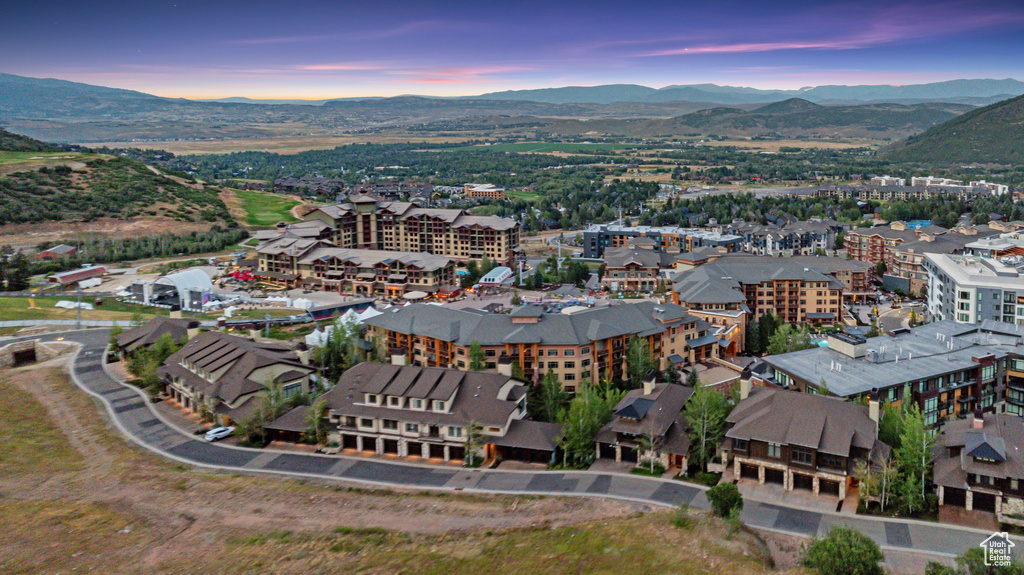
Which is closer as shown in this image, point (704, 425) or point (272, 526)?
point (272, 526)

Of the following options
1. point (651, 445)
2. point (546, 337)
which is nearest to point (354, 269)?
point (546, 337)

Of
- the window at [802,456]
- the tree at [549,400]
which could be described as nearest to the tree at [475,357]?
the tree at [549,400]

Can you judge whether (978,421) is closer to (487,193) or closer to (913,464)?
(913,464)

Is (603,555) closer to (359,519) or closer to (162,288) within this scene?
(359,519)

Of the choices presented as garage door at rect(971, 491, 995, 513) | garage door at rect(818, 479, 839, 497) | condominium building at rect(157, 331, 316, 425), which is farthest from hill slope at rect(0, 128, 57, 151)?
garage door at rect(971, 491, 995, 513)

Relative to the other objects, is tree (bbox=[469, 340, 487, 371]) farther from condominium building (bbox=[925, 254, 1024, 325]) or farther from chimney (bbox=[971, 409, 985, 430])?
condominium building (bbox=[925, 254, 1024, 325])

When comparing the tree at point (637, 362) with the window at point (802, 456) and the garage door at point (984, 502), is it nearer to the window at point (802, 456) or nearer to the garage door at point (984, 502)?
the window at point (802, 456)

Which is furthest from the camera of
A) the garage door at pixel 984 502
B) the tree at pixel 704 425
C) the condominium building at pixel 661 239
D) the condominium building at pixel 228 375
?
the condominium building at pixel 661 239
